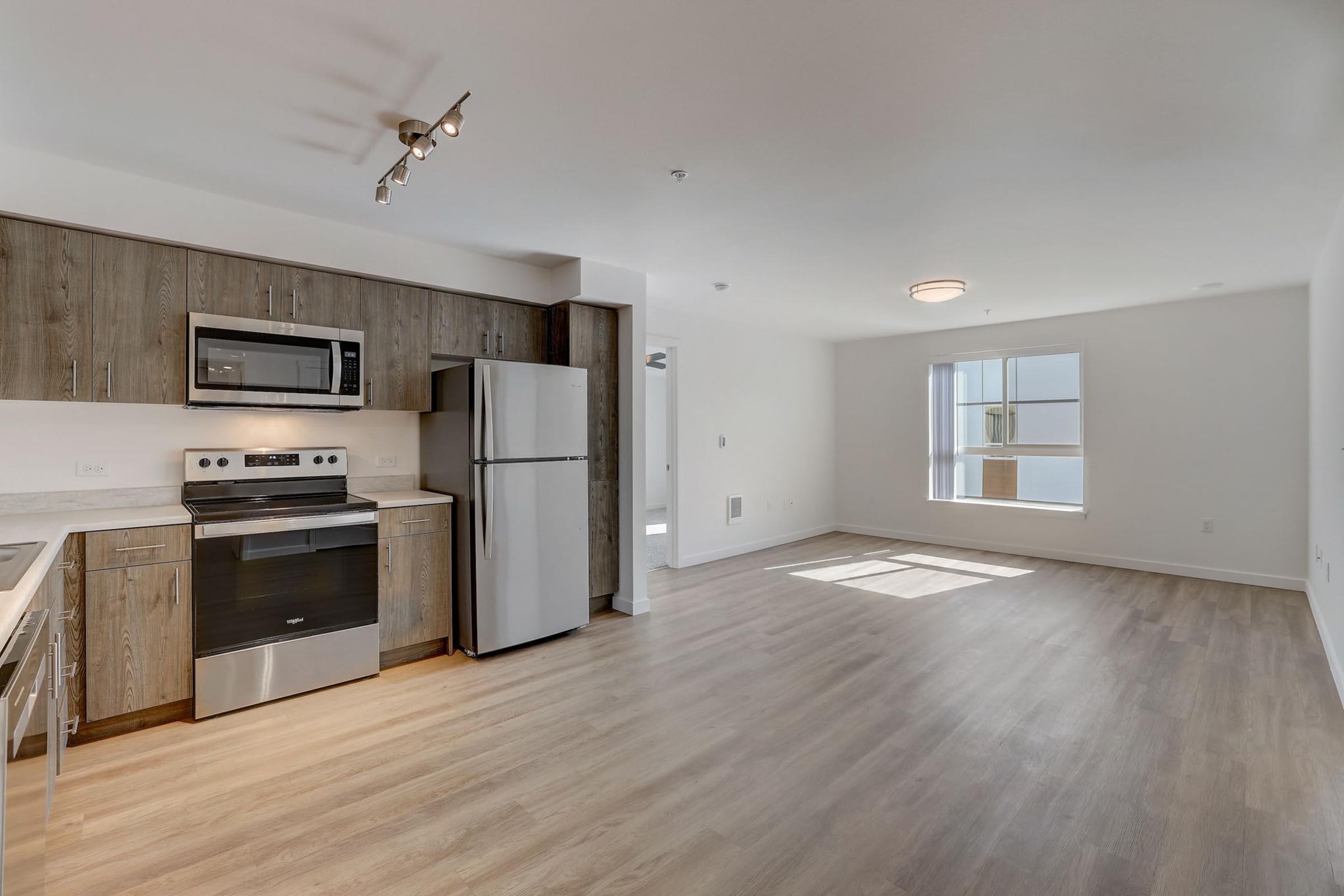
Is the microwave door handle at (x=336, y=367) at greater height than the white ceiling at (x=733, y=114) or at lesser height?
lesser

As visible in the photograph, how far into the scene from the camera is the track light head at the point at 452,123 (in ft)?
6.95

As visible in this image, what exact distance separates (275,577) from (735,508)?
4412 mm

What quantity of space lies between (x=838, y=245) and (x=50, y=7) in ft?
11.5

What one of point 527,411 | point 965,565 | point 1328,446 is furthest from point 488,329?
point 1328,446

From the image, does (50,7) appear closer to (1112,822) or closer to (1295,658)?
(1112,822)

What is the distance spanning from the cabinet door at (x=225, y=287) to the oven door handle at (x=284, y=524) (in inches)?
43.1

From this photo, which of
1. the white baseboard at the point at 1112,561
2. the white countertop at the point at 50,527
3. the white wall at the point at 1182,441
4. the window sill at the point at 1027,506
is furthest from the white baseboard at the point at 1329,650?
the white countertop at the point at 50,527

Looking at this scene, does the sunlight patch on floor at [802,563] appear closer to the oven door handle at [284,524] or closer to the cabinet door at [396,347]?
the cabinet door at [396,347]

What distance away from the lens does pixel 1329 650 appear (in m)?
3.46

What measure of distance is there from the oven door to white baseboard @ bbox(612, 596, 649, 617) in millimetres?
1714

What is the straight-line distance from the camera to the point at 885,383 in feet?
24.5

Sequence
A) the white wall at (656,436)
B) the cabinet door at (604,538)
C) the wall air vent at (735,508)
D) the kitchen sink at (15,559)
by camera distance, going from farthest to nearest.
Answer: the white wall at (656,436) < the wall air vent at (735,508) < the cabinet door at (604,538) < the kitchen sink at (15,559)

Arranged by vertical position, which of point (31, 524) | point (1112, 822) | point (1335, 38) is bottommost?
point (1112, 822)

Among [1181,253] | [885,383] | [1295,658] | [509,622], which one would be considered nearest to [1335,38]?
[1181,253]
